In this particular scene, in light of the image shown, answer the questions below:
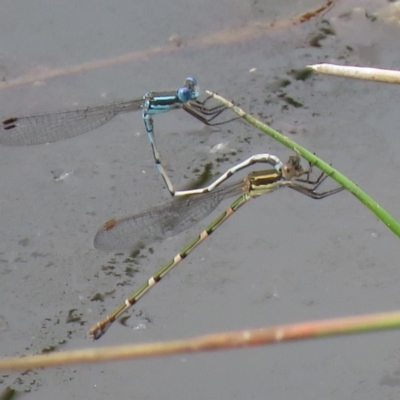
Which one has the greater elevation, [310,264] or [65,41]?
[65,41]

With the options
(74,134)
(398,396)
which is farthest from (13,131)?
(398,396)

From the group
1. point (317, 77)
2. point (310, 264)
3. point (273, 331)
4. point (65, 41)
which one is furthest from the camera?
point (65, 41)

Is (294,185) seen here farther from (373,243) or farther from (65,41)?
(65,41)

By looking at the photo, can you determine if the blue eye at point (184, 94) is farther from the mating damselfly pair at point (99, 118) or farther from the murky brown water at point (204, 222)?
the murky brown water at point (204, 222)

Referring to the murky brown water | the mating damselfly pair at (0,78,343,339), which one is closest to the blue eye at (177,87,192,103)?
the mating damselfly pair at (0,78,343,339)

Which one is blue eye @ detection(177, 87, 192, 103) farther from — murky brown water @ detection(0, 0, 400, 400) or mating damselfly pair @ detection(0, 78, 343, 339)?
murky brown water @ detection(0, 0, 400, 400)

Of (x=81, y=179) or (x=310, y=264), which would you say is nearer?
(x=310, y=264)

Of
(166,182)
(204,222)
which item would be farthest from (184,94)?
(204,222)

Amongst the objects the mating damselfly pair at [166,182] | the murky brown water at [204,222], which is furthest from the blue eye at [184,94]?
the murky brown water at [204,222]

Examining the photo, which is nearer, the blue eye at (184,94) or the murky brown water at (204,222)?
the murky brown water at (204,222)
